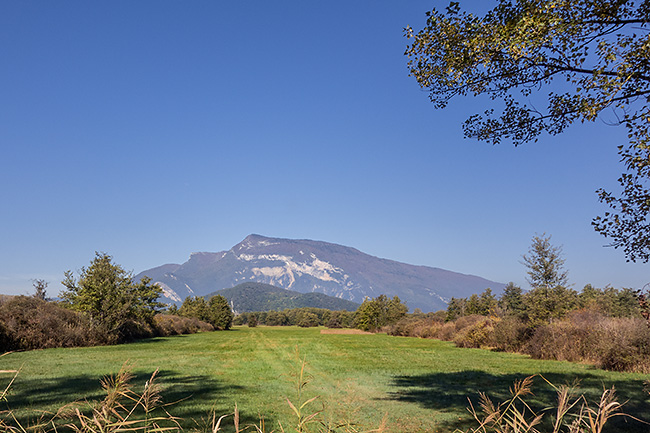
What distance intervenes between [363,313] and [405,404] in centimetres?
5811

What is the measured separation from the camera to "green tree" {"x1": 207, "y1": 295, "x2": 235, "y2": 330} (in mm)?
67125

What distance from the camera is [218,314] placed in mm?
67938

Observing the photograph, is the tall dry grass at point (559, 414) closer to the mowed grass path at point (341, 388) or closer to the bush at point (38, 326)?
the mowed grass path at point (341, 388)

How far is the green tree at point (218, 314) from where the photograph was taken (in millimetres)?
67125

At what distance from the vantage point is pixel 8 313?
64.5ft

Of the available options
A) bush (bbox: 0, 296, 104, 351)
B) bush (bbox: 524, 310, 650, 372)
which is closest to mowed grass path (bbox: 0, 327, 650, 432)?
bush (bbox: 524, 310, 650, 372)

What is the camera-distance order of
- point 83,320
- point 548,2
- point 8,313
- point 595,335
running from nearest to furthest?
1. point 548,2
2. point 595,335
3. point 8,313
4. point 83,320

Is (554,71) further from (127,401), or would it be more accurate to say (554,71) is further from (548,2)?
(127,401)

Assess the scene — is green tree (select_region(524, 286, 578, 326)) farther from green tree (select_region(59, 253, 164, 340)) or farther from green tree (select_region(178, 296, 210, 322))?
green tree (select_region(178, 296, 210, 322))

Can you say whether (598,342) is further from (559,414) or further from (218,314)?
(218,314)

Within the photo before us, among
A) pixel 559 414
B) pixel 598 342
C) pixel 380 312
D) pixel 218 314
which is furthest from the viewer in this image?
pixel 218 314

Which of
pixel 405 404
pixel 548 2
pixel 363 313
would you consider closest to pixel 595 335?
pixel 405 404

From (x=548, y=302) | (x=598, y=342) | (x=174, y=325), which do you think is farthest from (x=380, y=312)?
(x=598, y=342)

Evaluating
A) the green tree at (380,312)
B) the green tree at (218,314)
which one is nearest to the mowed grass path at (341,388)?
the green tree at (380,312)
